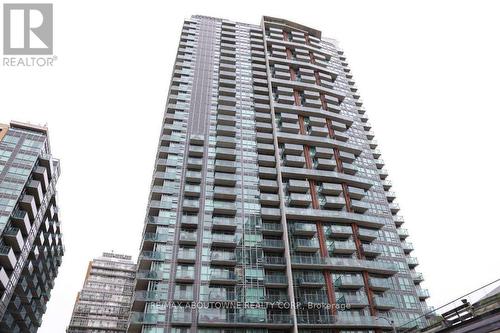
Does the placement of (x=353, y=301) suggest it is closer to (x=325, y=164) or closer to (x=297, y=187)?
(x=297, y=187)

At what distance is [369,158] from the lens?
237ft

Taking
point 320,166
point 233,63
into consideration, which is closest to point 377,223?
point 320,166

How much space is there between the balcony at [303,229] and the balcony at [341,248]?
3.13 m

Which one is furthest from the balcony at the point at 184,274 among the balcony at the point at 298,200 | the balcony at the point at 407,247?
the balcony at the point at 407,247

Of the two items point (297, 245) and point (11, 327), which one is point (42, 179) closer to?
point (11, 327)

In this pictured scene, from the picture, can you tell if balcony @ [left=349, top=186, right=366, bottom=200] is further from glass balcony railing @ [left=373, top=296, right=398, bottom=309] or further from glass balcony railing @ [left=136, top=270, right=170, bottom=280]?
glass balcony railing @ [left=136, top=270, right=170, bottom=280]

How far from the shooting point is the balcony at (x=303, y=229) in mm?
52094

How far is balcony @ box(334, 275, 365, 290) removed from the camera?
48094mm

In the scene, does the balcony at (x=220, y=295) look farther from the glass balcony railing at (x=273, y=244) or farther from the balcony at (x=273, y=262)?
the glass balcony railing at (x=273, y=244)

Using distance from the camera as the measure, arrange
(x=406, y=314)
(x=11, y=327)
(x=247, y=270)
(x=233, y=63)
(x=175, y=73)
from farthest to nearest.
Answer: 1. (x=233, y=63)
2. (x=175, y=73)
3. (x=11, y=327)
4. (x=406, y=314)
5. (x=247, y=270)

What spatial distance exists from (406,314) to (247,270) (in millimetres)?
23317

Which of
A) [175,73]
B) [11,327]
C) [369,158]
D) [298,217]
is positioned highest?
[175,73]

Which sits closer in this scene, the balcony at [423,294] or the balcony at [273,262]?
the balcony at [273,262]

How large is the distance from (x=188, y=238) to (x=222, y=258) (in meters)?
5.27
